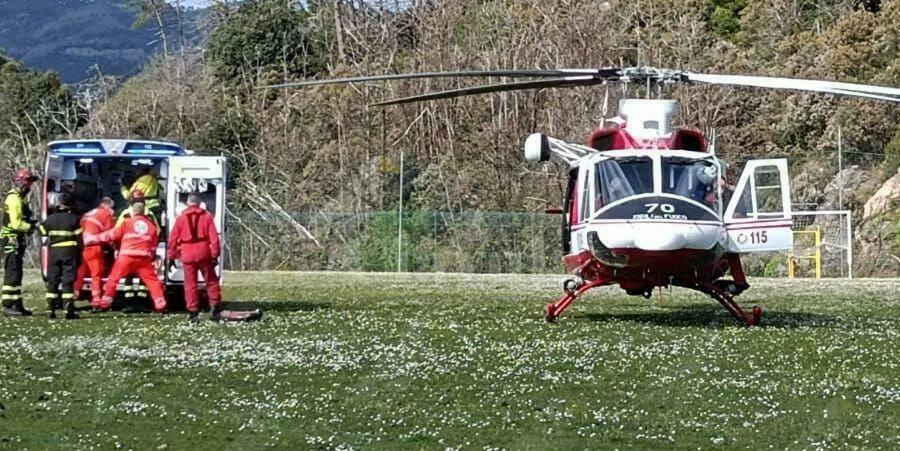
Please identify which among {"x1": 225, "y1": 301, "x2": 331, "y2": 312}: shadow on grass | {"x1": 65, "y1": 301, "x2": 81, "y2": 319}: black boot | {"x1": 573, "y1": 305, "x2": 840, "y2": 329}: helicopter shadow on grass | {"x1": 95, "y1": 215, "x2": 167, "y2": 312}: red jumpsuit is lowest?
{"x1": 573, "y1": 305, "x2": 840, "y2": 329}: helicopter shadow on grass

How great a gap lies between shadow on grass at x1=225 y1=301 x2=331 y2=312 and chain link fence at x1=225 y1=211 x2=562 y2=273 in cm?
1977

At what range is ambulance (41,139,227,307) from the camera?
20344 millimetres

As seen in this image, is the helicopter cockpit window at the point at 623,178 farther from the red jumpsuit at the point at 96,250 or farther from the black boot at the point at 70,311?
the black boot at the point at 70,311

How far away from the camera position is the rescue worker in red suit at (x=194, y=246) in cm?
1759

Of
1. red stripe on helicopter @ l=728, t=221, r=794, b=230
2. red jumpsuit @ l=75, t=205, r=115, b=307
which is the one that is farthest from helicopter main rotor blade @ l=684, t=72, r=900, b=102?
red jumpsuit @ l=75, t=205, r=115, b=307

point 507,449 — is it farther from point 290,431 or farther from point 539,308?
point 539,308

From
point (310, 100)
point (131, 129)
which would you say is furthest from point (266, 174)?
point (131, 129)

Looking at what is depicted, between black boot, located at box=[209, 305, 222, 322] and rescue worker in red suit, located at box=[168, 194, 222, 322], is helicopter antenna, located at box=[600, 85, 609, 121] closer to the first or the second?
black boot, located at box=[209, 305, 222, 322]

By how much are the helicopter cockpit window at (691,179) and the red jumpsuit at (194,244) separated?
5964mm

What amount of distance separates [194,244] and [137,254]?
1410 millimetres

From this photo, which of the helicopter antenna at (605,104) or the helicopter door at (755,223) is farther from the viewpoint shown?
the helicopter antenna at (605,104)

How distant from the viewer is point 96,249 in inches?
765

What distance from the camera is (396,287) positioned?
1150 inches

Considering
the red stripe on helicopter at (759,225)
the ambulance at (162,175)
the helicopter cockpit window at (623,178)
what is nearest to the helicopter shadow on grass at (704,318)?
the red stripe on helicopter at (759,225)
